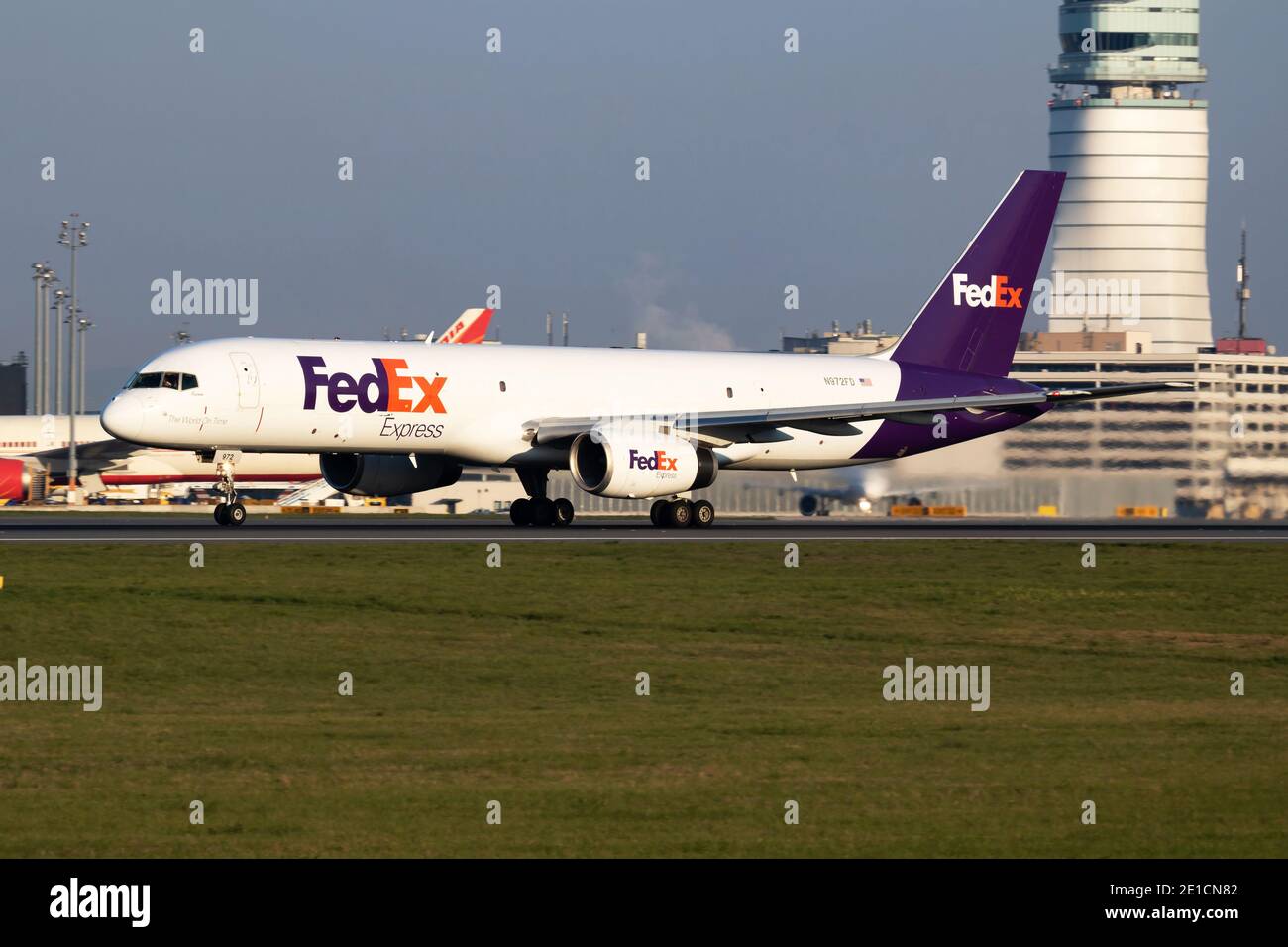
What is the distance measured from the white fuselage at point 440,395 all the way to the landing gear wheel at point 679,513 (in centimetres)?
212

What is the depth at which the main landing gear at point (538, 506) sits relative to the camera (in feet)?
147

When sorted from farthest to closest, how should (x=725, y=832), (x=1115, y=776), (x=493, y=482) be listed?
(x=493, y=482) → (x=1115, y=776) → (x=725, y=832)

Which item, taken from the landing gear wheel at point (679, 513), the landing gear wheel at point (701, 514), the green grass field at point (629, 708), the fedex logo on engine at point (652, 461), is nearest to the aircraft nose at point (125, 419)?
the green grass field at point (629, 708)

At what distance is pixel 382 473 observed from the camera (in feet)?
145

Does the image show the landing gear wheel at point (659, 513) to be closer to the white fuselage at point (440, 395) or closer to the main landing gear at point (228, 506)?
the white fuselage at point (440, 395)

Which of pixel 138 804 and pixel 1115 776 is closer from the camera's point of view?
pixel 138 804

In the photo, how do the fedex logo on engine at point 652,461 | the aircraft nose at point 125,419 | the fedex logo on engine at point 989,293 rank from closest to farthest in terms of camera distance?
1. the aircraft nose at point 125,419
2. the fedex logo on engine at point 652,461
3. the fedex logo on engine at point 989,293

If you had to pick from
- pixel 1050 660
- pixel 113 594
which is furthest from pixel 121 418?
pixel 1050 660

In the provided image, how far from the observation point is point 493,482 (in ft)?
339

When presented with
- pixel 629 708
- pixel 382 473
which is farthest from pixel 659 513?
pixel 629 708

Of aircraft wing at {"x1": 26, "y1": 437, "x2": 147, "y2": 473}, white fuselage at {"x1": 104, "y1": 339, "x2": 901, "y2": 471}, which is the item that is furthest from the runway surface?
aircraft wing at {"x1": 26, "y1": 437, "x2": 147, "y2": 473}
